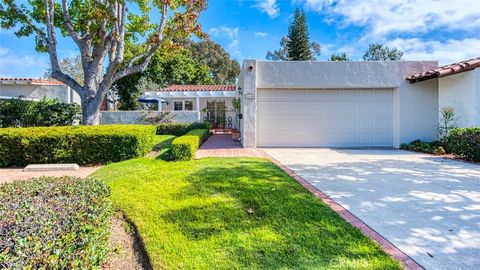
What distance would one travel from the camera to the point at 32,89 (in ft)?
70.4

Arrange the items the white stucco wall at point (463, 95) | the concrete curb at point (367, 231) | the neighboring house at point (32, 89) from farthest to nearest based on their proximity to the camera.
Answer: the neighboring house at point (32, 89) < the white stucco wall at point (463, 95) < the concrete curb at point (367, 231)

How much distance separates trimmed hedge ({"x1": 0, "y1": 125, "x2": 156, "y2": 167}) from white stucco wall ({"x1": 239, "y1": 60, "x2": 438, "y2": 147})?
540 centimetres

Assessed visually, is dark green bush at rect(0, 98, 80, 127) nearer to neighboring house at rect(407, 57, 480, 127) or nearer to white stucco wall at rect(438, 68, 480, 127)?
neighboring house at rect(407, 57, 480, 127)

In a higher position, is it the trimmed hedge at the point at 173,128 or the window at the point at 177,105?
the window at the point at 177,105

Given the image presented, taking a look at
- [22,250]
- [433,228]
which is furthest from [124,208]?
[433,228]

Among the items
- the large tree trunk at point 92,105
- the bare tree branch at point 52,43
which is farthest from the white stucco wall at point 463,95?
the bare tree branch at point 52,43

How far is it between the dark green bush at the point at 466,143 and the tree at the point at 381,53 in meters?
41.9

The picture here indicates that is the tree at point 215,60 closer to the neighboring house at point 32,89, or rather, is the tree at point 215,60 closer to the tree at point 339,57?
the tree at point 339,57

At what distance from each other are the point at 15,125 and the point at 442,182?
19.0 m

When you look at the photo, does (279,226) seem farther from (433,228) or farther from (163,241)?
(433,228)

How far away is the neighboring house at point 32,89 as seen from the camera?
20703mm

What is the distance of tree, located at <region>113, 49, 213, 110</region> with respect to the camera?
3050 cm

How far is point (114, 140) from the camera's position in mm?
10016

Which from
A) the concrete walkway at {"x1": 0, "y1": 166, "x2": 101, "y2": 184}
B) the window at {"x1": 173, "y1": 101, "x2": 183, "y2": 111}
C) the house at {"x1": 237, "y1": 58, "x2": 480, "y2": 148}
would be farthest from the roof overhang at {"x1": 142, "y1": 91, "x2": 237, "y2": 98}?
the concrete walkway at {"x1": 0, "y1": 166, "x2": 101, "y2": 184}
